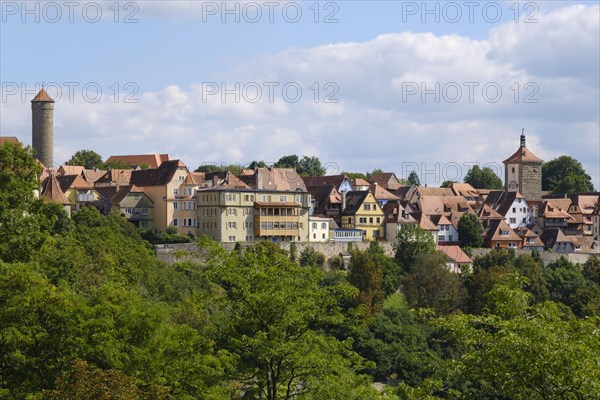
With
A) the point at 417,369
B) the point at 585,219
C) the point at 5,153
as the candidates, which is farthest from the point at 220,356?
the point at 585,219

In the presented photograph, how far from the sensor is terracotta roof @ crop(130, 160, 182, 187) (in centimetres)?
8650

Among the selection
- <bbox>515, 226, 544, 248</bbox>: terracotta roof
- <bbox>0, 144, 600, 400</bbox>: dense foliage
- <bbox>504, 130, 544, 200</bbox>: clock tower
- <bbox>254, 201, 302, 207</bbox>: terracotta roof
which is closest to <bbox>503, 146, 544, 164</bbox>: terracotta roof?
<bbox>504, 130, 544, 200</bbox>: clock tower

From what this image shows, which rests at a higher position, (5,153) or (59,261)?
(5,153)

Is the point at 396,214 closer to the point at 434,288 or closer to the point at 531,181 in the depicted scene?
the point at 434,288

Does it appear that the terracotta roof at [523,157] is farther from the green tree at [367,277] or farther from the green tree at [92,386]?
the green tree at [92,386]

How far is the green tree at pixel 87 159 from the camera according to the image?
12319 centimetres

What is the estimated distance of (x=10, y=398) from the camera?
25.2m

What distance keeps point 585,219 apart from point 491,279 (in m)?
41.5

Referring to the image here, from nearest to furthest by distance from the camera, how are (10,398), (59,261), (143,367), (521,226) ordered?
1. (10,398)
2. (143,367)
3. (59,261)
4. (521,226)

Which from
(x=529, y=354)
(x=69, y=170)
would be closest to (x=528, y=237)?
(x=69, y=170)

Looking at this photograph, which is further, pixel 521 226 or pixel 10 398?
pixel 521 226

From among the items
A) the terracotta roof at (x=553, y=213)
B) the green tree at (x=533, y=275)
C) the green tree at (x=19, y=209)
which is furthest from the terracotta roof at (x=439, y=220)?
the green tree at (x=19, y=209)

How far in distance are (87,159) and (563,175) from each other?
60.9m

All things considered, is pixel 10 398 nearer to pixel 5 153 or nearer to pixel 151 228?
pixel 5 153
